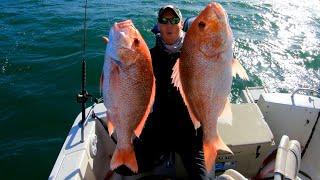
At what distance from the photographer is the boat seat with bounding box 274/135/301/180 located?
3531 millimetres

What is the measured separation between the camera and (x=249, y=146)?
15.2 feet

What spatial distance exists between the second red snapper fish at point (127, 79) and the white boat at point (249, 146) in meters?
1.41

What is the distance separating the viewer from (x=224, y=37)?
2.63 meters

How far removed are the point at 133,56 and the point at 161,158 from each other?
2.14 meters

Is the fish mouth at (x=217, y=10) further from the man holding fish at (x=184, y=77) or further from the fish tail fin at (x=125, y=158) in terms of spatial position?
the fish tail fin at (x=125, y=158)

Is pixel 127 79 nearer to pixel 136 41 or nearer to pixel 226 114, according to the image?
pixel 136 41

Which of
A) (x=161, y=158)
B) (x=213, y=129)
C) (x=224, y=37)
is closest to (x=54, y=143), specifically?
(x=161, y=158)

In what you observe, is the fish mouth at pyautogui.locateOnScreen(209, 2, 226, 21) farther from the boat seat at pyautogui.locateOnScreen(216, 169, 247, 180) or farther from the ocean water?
the ocean water

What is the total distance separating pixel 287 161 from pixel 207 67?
5.08 ft

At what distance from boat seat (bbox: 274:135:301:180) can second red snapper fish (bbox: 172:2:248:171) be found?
0.93 metres

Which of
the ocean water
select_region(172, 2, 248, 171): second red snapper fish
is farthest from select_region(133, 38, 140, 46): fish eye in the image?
the ocean water

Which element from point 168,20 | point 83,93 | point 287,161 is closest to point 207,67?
point 168,20

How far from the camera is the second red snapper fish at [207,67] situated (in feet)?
8.48

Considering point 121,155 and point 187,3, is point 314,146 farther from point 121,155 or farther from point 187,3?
point 187,3
